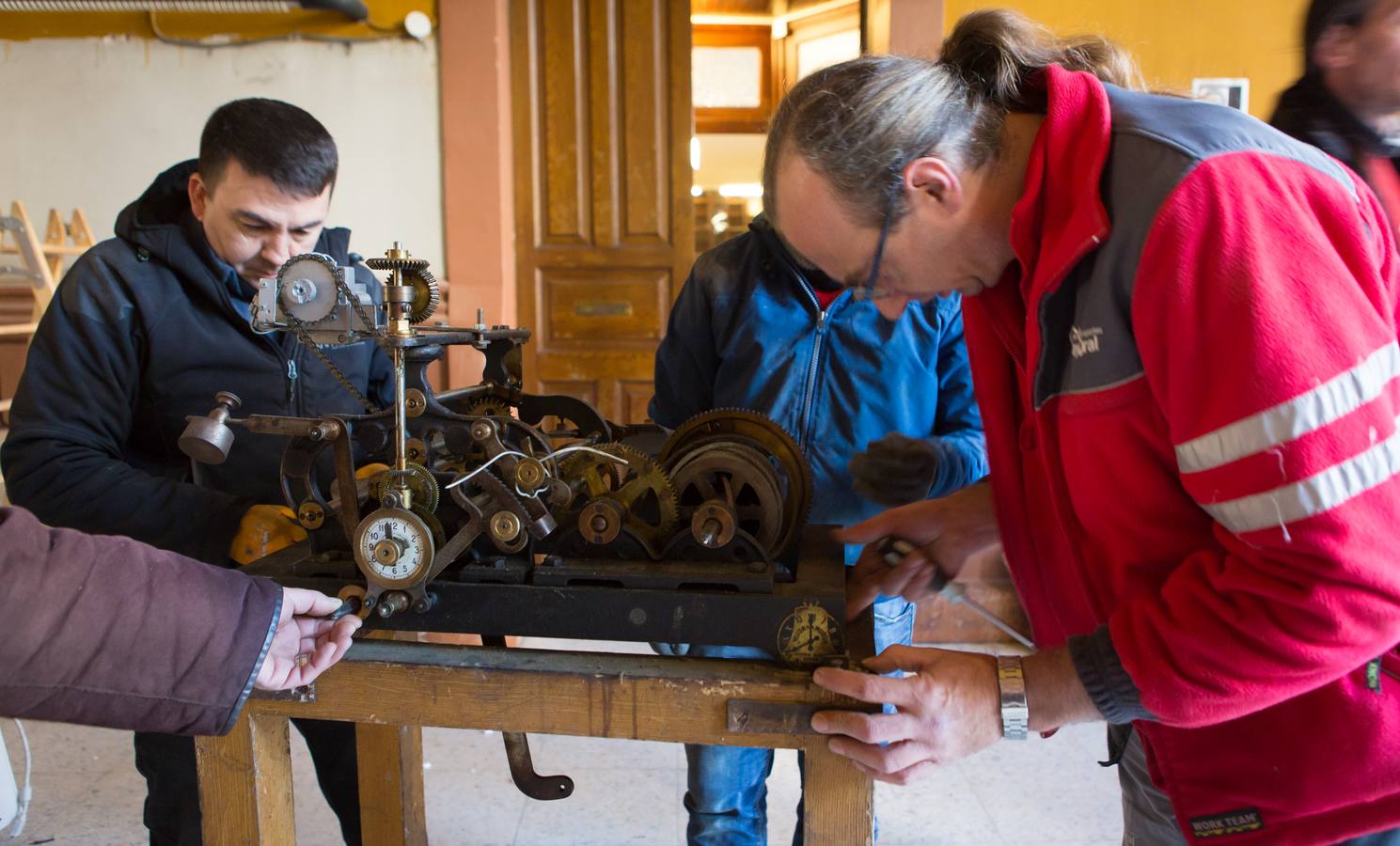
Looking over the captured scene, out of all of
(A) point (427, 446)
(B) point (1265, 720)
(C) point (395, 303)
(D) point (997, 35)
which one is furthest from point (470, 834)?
(D) point (997, 35)

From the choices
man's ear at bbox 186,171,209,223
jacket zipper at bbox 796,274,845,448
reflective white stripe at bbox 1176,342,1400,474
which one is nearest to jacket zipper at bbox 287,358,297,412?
man's ear at bbox 186,171,209,223

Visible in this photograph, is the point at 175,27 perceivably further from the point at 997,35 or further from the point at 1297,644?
the point at 1297,644

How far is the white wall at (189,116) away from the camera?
330 centimetres

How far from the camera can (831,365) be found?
5.85 ft

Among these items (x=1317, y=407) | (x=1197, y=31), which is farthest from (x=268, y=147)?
(x=1197, y=31)

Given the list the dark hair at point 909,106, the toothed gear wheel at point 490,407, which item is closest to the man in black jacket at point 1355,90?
the dark hair at point 909,106

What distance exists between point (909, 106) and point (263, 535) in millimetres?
1043

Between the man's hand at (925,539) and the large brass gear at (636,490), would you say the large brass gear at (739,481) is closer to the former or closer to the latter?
the large brass gear at (636,490)

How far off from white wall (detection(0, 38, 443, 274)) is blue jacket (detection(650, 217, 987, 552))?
6.18 feet

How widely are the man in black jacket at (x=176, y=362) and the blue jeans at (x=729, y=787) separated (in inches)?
35.0

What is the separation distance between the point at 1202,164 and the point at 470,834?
7.31ft

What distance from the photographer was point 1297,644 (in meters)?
0.83

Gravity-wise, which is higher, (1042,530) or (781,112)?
(781,112)

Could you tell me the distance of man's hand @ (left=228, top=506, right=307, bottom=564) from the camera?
1.39m
